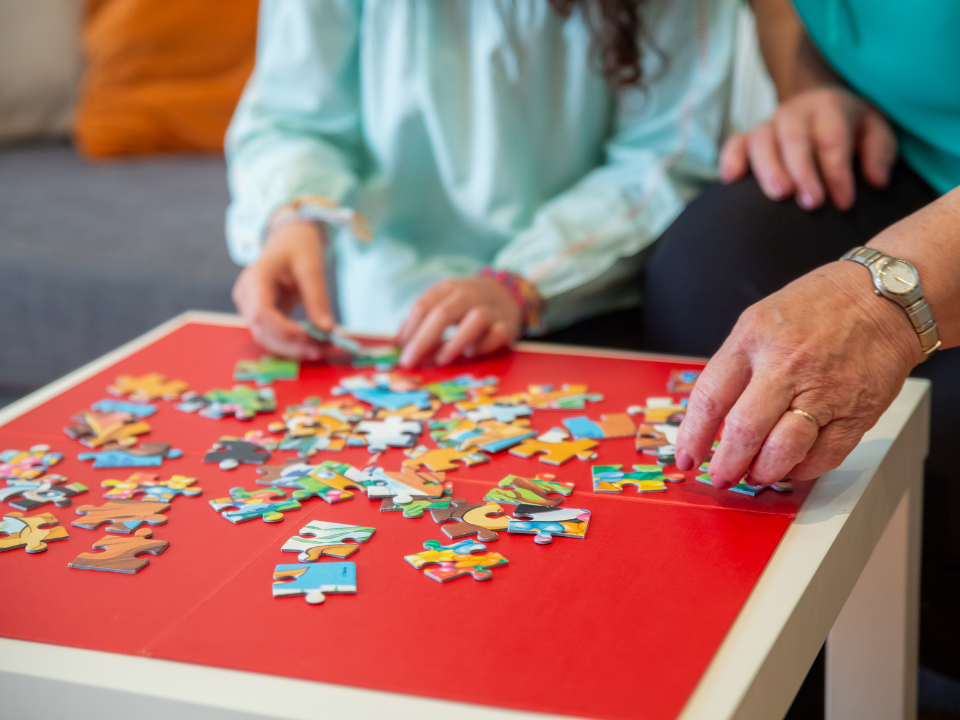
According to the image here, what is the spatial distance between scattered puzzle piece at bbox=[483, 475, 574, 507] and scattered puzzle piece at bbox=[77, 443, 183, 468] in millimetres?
270

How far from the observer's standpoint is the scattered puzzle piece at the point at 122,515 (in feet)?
2.05

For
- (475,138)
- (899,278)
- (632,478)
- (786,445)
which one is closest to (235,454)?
(632,478)

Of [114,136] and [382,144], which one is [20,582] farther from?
[114,136]

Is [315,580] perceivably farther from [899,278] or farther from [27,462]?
[899,278]

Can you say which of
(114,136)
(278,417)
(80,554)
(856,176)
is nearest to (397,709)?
Result: (80,554)

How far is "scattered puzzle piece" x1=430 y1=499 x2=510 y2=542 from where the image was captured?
1.97 ft

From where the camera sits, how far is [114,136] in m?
2.09

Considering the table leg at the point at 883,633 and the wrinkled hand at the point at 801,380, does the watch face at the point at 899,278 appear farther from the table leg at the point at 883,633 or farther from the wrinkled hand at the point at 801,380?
the table leg at the point at 883,633

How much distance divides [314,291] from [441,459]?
38cm

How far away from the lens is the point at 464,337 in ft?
3.14

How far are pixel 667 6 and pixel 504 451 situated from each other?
73 centimetres

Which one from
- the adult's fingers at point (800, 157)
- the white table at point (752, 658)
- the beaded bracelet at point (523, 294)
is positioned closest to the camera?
the white table at point (752, 658)

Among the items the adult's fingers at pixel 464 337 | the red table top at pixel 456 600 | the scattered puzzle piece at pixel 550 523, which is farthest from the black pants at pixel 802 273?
the scattered puzzle piece at pixel 550 523

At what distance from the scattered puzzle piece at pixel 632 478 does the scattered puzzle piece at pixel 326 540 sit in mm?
173
